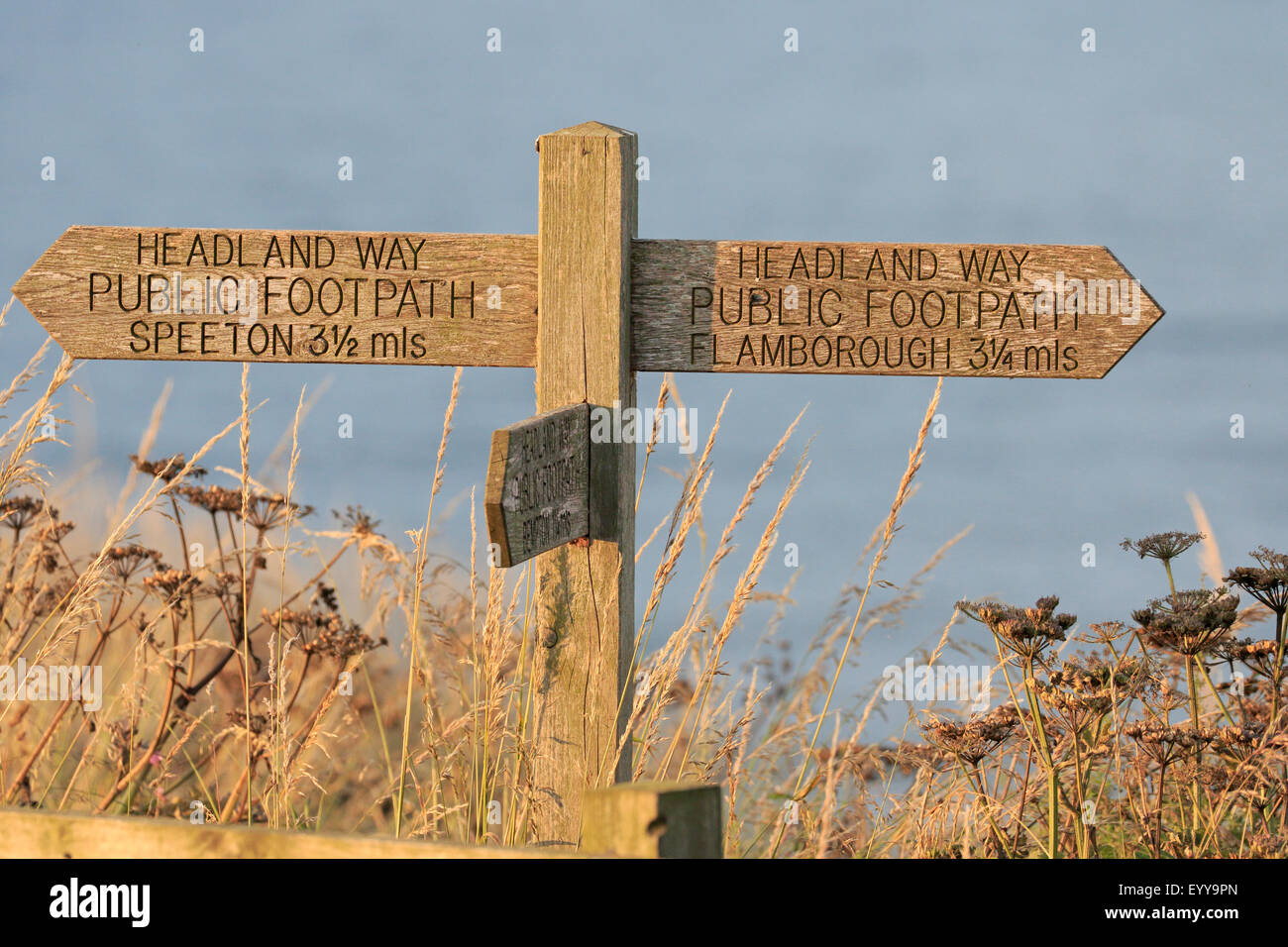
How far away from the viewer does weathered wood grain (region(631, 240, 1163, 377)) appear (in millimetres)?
3188

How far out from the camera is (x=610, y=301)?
3.11 m

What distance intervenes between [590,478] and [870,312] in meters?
0.93

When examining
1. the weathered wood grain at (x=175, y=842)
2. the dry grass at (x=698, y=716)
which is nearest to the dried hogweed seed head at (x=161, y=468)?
the dry grass at (x=698, y=716)

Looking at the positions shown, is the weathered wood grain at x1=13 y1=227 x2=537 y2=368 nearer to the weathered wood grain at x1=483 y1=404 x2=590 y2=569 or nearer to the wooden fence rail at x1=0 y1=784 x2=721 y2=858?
the weathered wood grain at x1=483 y1=404 x2=590 y2=569

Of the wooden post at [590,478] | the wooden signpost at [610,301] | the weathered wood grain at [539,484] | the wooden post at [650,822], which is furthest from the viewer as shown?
the wooden signpost at [610,301]

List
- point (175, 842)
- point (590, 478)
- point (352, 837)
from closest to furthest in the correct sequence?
point (352, 837)
point (175, 842)
point (590, 478)

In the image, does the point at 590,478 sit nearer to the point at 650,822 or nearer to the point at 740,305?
the point at 740,305

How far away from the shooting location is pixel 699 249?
3199 millimetres

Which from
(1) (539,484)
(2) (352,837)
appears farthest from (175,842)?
(1) (539,484)

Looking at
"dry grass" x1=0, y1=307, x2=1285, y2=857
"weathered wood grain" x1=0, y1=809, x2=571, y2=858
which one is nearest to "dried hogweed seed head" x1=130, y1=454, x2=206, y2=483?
"dry grass" x1=0, y1=307, x2=1285, y2=857

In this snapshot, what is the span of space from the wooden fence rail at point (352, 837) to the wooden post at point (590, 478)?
56.9 inches

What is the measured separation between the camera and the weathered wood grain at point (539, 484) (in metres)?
2.39

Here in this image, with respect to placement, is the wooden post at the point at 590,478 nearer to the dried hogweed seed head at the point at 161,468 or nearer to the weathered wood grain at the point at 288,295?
the weathered wood grain at the point at 288,295
